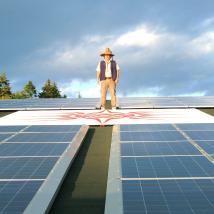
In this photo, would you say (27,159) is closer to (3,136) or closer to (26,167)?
(26,167)

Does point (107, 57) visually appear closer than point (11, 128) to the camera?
No

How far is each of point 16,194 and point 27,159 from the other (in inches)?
92.7

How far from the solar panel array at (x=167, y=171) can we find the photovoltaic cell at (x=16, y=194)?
1688 mm

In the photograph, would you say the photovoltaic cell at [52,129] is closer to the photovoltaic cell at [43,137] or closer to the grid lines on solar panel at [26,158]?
A: the grid lines on solar panel at [26,158]

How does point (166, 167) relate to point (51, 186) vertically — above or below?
above

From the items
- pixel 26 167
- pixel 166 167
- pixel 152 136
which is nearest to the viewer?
pixel 166 167

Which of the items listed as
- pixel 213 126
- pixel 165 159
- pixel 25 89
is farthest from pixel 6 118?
pixel 25 89

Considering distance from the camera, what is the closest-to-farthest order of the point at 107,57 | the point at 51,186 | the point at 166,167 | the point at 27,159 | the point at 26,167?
the point at 51,186 < the point at 166,167 < the point at 26,167 < the point at 27,159 < the point at 107,57

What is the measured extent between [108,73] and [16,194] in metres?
12.8

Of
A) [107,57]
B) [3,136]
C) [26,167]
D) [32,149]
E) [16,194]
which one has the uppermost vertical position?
[107,57]

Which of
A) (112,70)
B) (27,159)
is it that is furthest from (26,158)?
(112,70)

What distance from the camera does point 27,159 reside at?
30.4ft

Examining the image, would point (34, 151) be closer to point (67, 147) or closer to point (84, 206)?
point (67, 147)

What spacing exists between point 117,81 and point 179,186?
12633 millimetres
